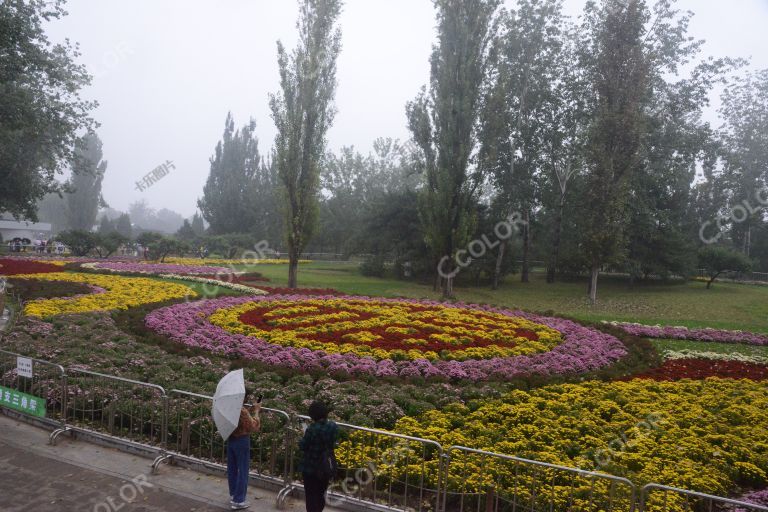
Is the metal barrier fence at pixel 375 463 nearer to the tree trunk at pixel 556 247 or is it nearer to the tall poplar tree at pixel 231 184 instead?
the tree trunk at pixel 556 247

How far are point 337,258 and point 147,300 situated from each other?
37881mm

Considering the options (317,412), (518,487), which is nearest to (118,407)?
(317,412)

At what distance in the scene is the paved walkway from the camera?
16.2ft

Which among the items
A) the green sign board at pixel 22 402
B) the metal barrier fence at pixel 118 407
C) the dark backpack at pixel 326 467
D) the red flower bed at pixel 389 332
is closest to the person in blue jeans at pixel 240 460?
the dark backpack at pixel 326 467

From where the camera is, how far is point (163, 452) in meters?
5.86

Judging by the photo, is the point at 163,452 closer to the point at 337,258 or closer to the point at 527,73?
the point at 527,73

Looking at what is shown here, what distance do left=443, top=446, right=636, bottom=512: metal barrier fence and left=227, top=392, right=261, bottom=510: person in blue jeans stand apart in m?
1.83

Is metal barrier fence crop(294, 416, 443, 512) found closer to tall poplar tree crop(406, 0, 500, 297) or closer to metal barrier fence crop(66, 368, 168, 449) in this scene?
metal barrier fence crop(66, 368, 168, 449)

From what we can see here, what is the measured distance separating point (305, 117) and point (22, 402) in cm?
1672

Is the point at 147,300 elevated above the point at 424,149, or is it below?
below

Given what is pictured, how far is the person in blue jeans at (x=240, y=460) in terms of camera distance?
4898mm

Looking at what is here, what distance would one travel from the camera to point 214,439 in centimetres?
596

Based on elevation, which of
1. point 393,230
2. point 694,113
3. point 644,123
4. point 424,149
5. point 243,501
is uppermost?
point 694,113


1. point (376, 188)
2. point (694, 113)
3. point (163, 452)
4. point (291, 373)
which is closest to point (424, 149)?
point (291, 373)
